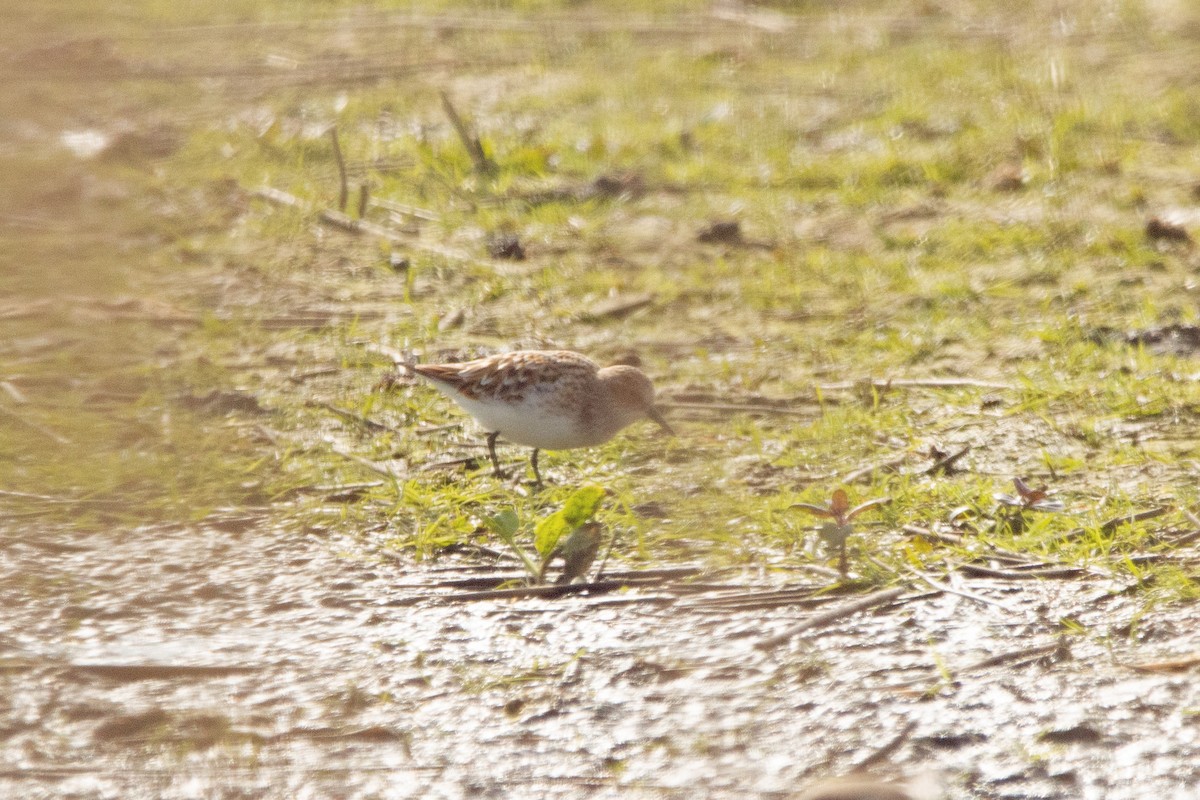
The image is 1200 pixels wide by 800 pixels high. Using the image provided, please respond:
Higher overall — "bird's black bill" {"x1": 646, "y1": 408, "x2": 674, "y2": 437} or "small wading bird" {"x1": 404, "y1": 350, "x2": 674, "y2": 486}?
"small wading bird" {"x1": 404, "y1": 350, "x2": 674, "y2": 486}

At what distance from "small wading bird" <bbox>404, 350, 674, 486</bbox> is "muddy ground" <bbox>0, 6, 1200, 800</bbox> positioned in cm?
25

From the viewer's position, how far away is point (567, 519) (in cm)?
462

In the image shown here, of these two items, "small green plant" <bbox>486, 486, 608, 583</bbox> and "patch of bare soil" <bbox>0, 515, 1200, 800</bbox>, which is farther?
"small green plant" <bbox>486, 486, 608, 583</bbox>

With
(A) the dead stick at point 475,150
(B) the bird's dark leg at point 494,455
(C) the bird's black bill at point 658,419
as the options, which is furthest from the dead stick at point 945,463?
(A) the dead stick at point 475,150

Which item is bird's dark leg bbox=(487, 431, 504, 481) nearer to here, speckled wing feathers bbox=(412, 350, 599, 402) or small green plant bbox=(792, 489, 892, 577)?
speckled wing feathers bbox=(412, 350, 599, 402)

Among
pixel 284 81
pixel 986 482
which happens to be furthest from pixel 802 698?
pixel 284 81

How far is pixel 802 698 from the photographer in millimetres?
3805

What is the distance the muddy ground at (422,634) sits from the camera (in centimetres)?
354

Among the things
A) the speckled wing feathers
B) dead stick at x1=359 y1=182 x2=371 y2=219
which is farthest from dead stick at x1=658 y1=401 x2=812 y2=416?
dead stick at x1=359 y1=182 x2=371 y2=219

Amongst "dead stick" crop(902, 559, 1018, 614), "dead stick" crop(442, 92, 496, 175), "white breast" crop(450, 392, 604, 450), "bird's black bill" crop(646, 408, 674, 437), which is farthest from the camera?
"dead stick" crop(442, 92, 496, 175)

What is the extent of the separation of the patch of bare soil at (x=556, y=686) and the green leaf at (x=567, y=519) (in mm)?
176

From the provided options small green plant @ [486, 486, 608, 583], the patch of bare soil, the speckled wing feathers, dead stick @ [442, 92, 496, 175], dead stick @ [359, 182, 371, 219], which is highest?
dead stick @ [442, 92, 496, 175]

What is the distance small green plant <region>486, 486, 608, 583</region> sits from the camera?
4.55 m

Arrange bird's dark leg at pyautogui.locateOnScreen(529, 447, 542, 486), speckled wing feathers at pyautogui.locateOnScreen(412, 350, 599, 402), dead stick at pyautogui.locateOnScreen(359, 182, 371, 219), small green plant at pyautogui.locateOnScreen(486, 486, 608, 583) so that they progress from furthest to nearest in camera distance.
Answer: dead stick at pyautogui.locateOnScreen(359, 182, 371, 219) < bird's dark leg at pyautogui.locateOnScreen(529, 447, 542, 486) < speckled wing feathers at pyautogui.locateOnScreen(412, 350, 599, 402) < small green plant at pyautogui.locateOnScreen(486, 486, 608, 583)
